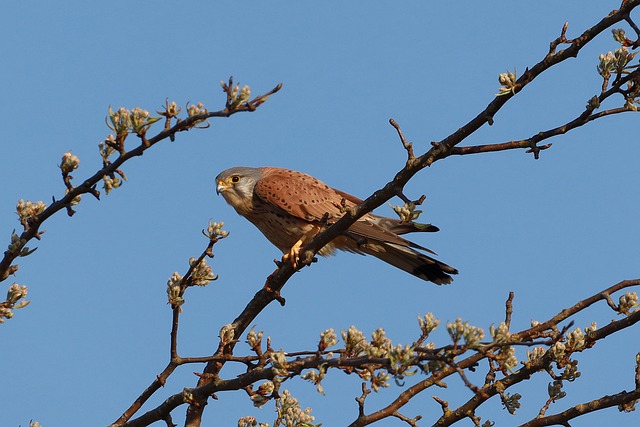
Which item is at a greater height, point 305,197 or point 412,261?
point 305,197

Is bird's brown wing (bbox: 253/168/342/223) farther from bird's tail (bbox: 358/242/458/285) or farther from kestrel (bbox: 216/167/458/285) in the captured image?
bird's tail (bbox: 358/242/458/285)

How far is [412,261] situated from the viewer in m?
6.11

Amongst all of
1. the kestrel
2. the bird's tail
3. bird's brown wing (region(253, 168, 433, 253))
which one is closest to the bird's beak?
the kestrel

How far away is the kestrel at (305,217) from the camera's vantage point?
5996 mm

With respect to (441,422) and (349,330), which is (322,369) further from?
(441,422)

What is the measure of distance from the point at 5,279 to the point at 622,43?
2498mm

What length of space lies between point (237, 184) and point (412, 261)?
67.6 inches

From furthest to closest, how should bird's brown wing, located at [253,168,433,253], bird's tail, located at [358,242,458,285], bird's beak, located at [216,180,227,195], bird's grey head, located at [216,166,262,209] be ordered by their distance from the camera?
bird's beak, located at [216,180,227,195] < bird's grey head, located at [216,166,262,209] < bird's brown wing, located at [253,168,433,253] < bird's tail, located at [358,242,458,285]

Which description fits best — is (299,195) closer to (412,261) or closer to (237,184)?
(237,184)

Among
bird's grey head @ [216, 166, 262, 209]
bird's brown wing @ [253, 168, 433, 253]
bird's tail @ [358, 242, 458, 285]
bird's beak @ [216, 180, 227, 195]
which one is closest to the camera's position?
bird's tail @ [358, 242, 458, 285]

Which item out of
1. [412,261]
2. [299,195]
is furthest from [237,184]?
[412,261]

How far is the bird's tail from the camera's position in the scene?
590cm

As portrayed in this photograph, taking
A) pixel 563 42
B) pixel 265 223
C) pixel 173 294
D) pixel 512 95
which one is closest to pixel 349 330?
pixel 173 294

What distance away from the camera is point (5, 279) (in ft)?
10.4
